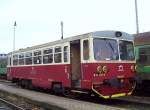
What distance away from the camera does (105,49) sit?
16703mm

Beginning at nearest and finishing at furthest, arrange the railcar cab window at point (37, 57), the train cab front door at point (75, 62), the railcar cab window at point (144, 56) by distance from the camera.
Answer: the train cab front door at point (75, 62)
the railcar cab window at point (144, 56)
the railcar cab window at point (37, 57)

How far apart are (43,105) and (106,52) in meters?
3.54

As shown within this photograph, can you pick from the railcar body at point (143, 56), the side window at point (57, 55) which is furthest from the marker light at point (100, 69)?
the railcar body at point (143, 56)

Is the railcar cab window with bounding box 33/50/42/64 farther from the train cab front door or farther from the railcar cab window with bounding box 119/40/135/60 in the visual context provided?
the railcar cab window with bounding box 119/40/135/60

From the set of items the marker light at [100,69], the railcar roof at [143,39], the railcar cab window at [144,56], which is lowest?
the marker light at [100,69]

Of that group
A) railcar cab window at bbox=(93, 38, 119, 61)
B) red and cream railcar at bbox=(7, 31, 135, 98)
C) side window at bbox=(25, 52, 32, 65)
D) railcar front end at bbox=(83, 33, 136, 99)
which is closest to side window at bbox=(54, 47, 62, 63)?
red and cream railcar at bbox=(7, 31, 135, 98)

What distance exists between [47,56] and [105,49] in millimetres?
5148

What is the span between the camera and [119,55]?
17.2 m

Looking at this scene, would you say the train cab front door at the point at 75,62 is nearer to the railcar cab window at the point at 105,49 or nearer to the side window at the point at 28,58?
the railcar cab window at the point at 105,49

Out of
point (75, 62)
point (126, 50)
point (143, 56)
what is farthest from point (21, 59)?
point (126, 50)

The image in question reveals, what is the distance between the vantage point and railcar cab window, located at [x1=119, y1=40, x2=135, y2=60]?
686 inches

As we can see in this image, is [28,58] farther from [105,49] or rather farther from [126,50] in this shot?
[105,49]

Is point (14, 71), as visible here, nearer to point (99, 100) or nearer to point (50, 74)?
point (50, 74)

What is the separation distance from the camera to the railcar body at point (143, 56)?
19.2m
